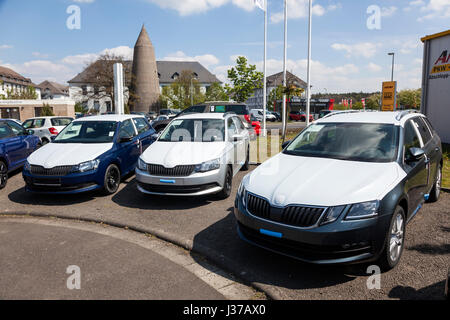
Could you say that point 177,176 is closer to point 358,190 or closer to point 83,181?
point 83,181

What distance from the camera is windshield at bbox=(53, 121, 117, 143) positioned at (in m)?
7.81

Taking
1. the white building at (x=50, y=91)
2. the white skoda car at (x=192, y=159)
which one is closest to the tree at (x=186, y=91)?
the white skoda car at (x=192, y=159)

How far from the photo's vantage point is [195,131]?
25.1ft

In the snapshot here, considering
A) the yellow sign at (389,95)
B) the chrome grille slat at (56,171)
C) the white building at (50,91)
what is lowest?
the chrome grille slat at (56,171)

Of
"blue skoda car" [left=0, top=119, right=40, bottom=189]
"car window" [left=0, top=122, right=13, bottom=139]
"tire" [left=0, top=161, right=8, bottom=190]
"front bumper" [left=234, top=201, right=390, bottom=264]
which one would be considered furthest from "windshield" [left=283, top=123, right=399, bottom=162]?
"car window" [left=0, top=122, right=13, bottom=139]

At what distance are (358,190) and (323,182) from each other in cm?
39

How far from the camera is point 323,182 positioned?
12.6 feet

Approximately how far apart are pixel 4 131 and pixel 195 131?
17.1ft

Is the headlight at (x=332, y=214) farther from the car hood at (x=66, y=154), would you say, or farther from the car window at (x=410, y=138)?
the car hood at (x=66, y=154)

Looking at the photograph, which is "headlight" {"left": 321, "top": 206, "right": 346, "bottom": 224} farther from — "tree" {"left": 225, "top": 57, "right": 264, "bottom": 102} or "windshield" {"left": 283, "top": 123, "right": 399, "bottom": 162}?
"tree" {"left": 225, "top": 57, "right": 264, "bottom": 102}

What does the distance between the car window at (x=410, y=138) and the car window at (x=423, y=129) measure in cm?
32

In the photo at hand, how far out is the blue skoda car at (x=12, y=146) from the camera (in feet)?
27.4

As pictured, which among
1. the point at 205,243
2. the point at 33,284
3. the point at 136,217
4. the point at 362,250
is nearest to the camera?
the point at 362,250
